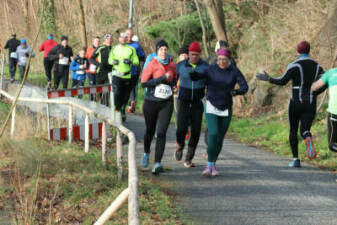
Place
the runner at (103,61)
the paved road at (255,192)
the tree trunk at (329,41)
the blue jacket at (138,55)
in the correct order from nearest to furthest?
the paved road at (255,192)
the blue jacket at (138,55)
the runner at (103,61)
the tree trunk at (329,41)

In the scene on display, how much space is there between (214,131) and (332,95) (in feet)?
6.00

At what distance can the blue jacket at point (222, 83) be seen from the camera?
843 centimetres

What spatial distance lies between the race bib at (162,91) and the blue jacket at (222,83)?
611mm

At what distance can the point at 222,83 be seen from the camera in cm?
842

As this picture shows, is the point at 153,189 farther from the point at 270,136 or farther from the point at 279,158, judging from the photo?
the point at 270,136

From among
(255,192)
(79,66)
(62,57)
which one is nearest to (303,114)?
(255,192)

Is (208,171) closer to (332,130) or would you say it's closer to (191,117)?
(191,117)

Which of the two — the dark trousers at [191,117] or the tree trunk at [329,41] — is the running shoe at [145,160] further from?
the tree trunk at [329,41]

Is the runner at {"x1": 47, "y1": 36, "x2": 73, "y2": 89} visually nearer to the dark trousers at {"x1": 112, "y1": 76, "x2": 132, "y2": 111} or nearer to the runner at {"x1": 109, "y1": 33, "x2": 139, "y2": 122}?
the dark trousers at {"x1": 112, "y1": 76, "x2": 132, "y2": 111}

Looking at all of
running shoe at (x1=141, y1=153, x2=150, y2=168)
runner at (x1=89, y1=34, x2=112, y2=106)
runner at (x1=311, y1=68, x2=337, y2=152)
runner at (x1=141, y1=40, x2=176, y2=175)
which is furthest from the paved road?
runner at (x1=89, y1=34, x2=112, y2=106)

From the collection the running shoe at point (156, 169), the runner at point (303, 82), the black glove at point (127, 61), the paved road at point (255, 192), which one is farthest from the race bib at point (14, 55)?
the runner at point (303, 82)

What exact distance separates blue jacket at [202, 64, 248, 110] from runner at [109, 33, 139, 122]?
3.46 metres

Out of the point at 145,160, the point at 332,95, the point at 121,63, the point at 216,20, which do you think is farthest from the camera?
the point at 216,20

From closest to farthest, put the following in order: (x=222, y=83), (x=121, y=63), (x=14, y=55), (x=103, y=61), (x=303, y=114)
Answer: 1. (x=222, y=83)
2. (x=303, y=114)
3. (x=121, y=63)
4. (x=103, y=61)
5. (x=14, y=55)
